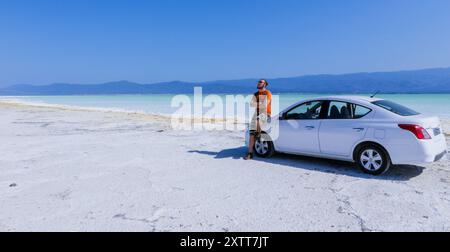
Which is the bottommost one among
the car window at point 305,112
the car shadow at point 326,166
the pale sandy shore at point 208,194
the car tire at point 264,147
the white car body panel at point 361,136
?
the pale sandy shore at point 208,194

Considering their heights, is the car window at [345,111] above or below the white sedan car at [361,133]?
above

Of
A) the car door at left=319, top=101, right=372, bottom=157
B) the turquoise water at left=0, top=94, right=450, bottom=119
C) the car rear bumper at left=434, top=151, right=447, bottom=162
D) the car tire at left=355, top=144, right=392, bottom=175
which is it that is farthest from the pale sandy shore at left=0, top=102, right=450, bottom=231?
the turquoise water at left=0, top=94, right=450, bottom=119

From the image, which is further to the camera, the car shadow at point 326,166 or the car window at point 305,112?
the car window at point 305,112

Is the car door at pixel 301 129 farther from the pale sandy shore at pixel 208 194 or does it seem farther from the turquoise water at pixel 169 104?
the turquoise water at pixel 169 104

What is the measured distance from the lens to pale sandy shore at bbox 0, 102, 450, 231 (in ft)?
13.6

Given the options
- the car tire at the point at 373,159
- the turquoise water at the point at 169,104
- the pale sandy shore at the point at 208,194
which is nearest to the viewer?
the pale sandy shore at the point at 208,194

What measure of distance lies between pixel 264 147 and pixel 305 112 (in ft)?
4.46

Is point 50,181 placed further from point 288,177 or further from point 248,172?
point 288,177

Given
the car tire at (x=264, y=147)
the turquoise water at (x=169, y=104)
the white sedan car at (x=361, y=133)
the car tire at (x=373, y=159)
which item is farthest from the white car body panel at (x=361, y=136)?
the turquoise water at (x=169, y=104)

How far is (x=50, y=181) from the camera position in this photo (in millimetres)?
6023

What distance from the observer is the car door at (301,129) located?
23.2ft

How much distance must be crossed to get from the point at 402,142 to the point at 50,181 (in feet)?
Answer: 21.0

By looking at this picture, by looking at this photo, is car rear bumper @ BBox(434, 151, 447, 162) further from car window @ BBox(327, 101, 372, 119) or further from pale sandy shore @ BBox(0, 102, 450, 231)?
car window @ BBox(327, 101, 372, 119)

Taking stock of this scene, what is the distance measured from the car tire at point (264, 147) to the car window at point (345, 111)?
1.67 m
